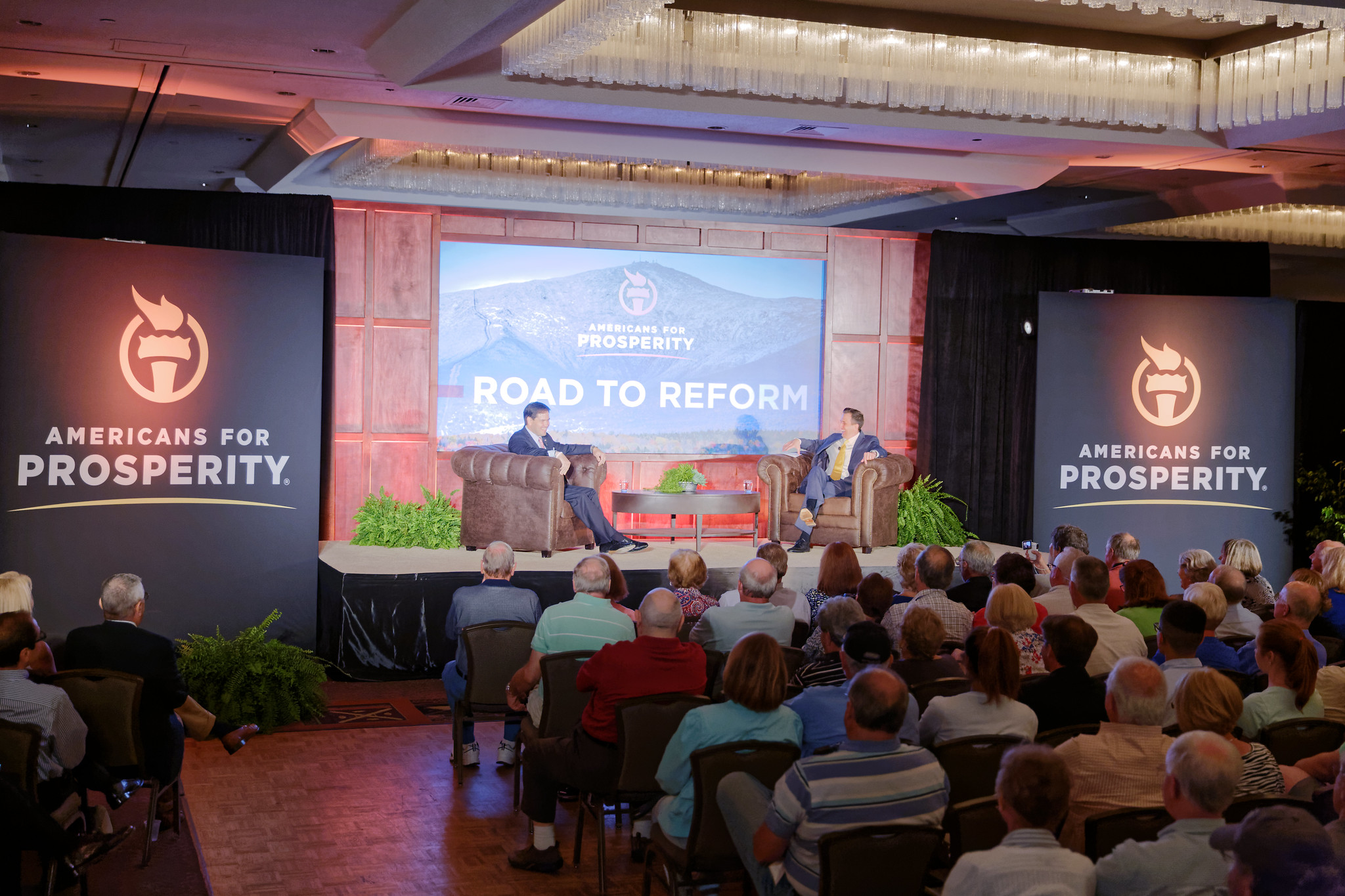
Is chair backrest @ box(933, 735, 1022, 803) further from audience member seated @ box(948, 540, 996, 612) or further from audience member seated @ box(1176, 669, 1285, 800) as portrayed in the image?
audience member seated @ box(948, 540, 996, 612)

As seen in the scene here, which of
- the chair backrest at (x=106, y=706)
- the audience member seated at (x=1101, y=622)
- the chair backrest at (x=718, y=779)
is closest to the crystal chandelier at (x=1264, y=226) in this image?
the audience member seated at (x=1101, y=622)

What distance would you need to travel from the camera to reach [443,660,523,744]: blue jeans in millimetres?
5422

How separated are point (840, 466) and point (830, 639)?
18.3ft

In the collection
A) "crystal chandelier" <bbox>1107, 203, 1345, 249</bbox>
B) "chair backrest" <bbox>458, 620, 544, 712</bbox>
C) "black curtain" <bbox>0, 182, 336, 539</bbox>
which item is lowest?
"chair backrest" <bbox>458, 620, 544, 712</bbox>

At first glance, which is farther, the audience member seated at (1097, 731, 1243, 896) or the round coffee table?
the round coffee table

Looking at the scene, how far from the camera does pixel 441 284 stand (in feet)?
34.5

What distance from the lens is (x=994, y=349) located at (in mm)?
11359

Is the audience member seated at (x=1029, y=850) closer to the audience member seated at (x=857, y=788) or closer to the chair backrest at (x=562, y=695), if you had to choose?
the audience member seated at (x=857, y=788)

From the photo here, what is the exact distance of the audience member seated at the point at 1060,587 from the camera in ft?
17.3

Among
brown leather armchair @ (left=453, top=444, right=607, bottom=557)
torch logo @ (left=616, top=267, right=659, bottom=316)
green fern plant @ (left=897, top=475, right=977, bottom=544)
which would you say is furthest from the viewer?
torch logo @ (left=616, top=267, right=659, bottom=316)

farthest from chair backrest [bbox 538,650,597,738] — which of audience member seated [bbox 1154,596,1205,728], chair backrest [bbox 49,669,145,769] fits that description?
audience member seated [bbox 1154,596,1205,728]

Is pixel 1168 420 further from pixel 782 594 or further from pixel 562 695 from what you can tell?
pixel 562 695

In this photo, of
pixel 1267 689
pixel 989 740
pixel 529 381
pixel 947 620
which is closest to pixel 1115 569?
pixel 947 620

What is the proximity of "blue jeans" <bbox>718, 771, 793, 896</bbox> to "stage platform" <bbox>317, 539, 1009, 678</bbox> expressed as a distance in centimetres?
461
